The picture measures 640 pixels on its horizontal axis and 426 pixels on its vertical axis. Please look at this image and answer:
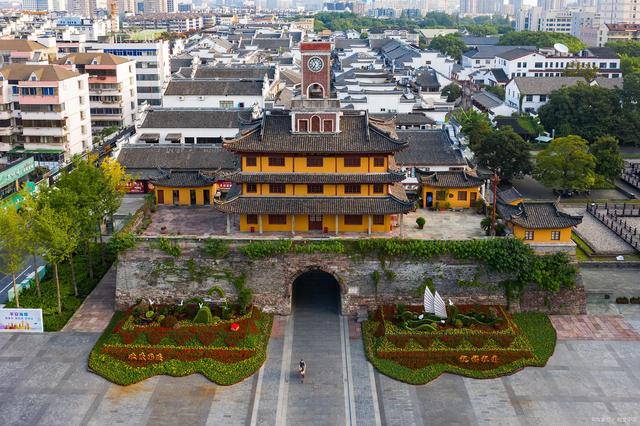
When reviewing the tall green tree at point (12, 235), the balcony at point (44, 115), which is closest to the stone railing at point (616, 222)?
the tall green tree at point (12, 235)

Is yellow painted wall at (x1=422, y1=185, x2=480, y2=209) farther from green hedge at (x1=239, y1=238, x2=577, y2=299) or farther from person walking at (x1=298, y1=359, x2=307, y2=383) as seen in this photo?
person walking at (x1=298, y1=359, x2=307, y2=383)

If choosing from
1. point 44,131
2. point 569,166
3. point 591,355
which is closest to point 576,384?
point 591,355

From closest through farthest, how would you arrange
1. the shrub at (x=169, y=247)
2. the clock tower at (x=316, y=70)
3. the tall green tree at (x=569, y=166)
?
the shrub at (x=169, y=247) → the clock tower at (x=316, y=70) → the tall green tree at (x=569, y=166)

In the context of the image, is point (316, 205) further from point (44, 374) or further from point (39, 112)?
point (39, 112)

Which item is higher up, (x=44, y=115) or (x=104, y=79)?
(x=104, y=79)

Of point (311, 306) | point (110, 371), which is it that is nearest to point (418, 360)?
point (311, 306)

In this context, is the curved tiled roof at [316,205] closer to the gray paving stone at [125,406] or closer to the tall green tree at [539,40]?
the gray paving stone at [125,406]

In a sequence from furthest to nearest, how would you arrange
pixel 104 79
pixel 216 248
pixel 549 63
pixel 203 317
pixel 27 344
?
pixel 549 63 < pixel 104 79 < pixel 216 248 < pixel 203 317 < pixel 27 344
